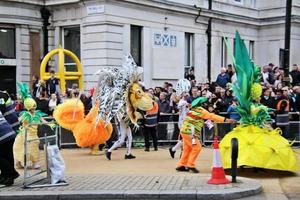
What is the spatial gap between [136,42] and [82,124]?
9855 millimetres

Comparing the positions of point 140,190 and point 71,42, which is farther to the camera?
point 71,42

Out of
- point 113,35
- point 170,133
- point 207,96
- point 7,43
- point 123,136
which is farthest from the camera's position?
point 7,43

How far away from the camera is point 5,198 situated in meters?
9.04

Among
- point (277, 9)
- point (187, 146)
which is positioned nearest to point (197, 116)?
point (187, 146)

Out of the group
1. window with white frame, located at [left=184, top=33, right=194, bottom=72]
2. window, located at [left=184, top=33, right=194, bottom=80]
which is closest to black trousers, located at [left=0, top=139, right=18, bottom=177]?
window, located at [left=184, top=33, right=194, bottom=80]

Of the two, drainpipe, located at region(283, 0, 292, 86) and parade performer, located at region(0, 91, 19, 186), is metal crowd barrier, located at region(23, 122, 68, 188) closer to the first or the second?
parade performer, located at region(0, 91, 19, 186)

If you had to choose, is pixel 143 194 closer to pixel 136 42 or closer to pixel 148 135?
pixel 148 135

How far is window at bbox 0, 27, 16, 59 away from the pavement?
37.8ft

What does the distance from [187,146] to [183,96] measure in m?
2.58

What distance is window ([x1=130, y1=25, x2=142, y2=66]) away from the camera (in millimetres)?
23344

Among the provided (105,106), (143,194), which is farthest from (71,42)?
(143,194)

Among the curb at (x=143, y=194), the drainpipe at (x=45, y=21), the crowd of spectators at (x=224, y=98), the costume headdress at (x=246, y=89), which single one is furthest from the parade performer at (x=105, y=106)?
the drainpipe at (x=45, y=21)

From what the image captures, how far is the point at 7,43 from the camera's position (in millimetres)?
23094

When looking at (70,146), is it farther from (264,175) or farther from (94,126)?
(264,175)
